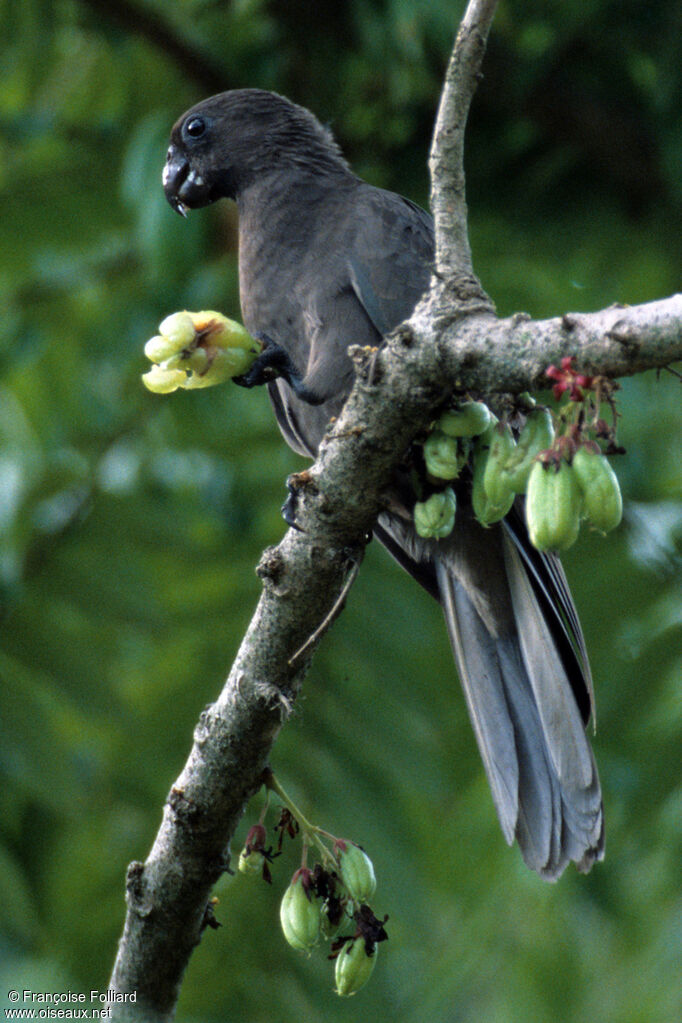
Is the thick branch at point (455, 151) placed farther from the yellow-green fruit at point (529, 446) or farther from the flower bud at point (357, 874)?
the flower bud at point (357, 874)

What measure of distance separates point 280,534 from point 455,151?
199 centimetres

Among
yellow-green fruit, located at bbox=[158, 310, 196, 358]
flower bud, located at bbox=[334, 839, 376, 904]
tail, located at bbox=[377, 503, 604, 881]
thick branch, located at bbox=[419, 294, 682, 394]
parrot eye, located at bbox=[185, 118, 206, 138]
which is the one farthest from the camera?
parrot eye, located at bbox=[185, 118, 206, 138]

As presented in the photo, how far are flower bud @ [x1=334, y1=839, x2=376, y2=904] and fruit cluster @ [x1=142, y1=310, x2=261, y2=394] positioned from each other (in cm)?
94

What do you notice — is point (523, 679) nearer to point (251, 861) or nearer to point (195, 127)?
point (251, 861)

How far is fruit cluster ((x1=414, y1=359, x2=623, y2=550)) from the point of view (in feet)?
5.62

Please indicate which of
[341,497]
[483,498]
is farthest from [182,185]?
[483,498]

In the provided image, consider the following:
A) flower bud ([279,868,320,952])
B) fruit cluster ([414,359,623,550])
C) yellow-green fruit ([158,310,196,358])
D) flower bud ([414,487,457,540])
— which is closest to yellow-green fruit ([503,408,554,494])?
fruit cluster ([414,359,623,550])

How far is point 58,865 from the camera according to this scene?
3711 mm

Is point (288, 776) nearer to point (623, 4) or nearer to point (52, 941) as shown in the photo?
point (52, 941)

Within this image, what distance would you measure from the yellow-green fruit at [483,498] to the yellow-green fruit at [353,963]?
0.79m

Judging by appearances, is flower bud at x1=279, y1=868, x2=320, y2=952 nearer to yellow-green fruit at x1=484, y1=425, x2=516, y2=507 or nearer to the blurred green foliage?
yellow-green fruit at x1=484, y1=425, x2=516, y2=507

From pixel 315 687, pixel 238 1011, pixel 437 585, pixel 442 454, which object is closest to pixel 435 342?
pixel 442 454

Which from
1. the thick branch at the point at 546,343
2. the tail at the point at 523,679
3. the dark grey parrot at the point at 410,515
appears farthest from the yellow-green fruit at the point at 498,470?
the tail at the point at 523,679

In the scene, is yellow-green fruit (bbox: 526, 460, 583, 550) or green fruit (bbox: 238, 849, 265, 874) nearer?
yellow-green fruit (bbox: 526, 460, 583, 550)
